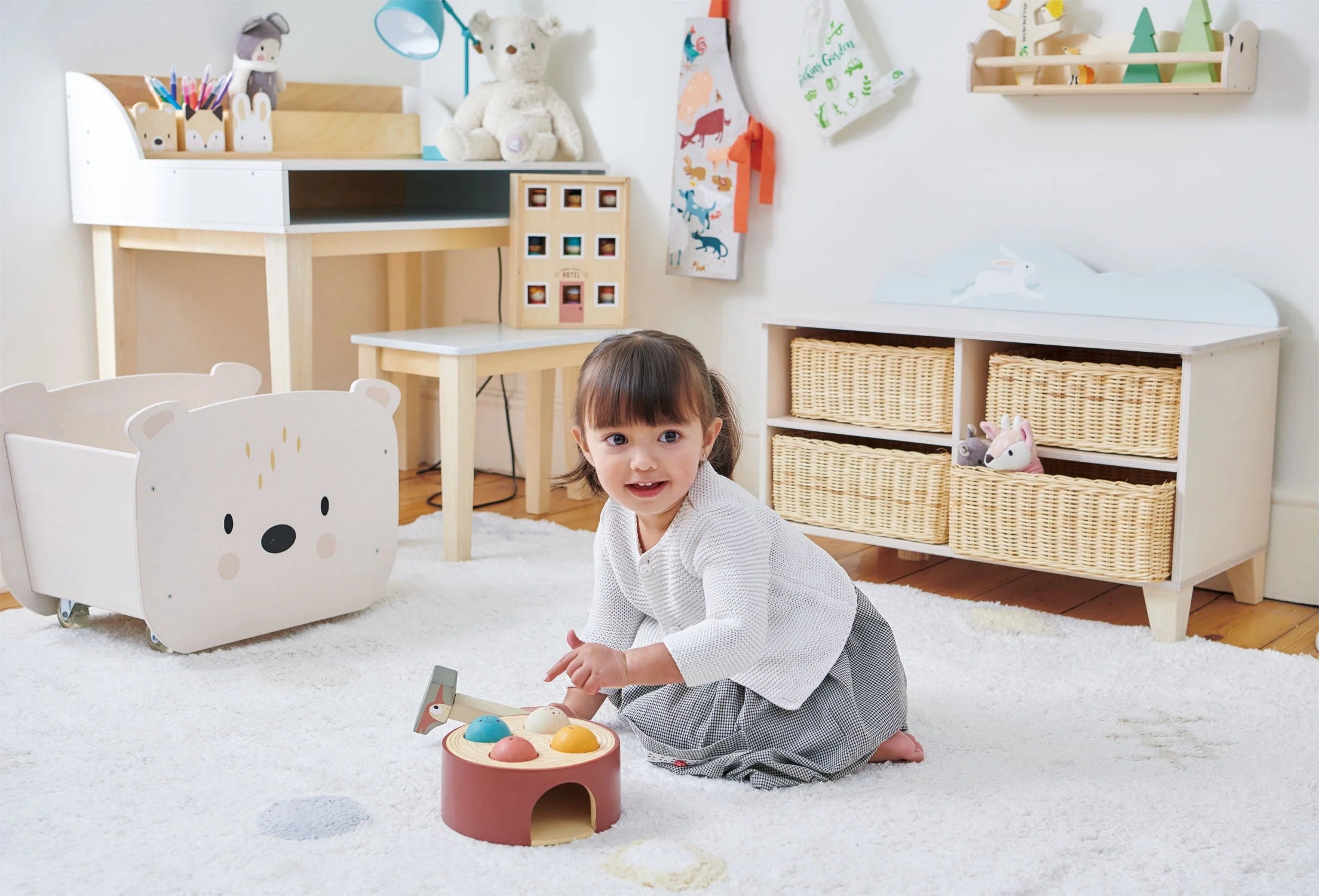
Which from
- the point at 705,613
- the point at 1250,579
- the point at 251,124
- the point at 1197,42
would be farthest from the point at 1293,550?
the point at 251,124

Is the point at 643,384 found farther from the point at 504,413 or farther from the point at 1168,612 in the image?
the point at 504,413

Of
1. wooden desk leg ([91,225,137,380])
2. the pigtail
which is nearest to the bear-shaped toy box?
wooden desk leg ([91,225,137,380])

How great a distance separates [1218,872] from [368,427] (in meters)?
1.31

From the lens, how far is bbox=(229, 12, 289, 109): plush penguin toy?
2.61 metres

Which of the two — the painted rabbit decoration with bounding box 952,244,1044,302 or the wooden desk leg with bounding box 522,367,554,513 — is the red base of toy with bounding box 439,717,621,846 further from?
the wooden desk leg with bounding box 522,367,554,513

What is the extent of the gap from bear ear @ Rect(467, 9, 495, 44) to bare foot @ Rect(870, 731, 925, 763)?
1.91 meters

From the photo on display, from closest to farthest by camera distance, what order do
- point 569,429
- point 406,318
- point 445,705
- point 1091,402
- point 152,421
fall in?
point 445,705
point 152,421
point 1091,402
point 569,429
point 406,318

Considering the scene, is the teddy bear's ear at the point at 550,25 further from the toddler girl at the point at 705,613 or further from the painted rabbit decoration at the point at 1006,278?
the toddler girl at the point at 705,613

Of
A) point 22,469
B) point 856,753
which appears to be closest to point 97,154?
point 22,469

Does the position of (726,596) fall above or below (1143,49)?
below

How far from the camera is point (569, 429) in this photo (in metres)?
2.74

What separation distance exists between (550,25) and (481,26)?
0.51 ft

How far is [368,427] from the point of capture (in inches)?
80.1

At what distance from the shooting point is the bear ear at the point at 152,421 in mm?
1734
